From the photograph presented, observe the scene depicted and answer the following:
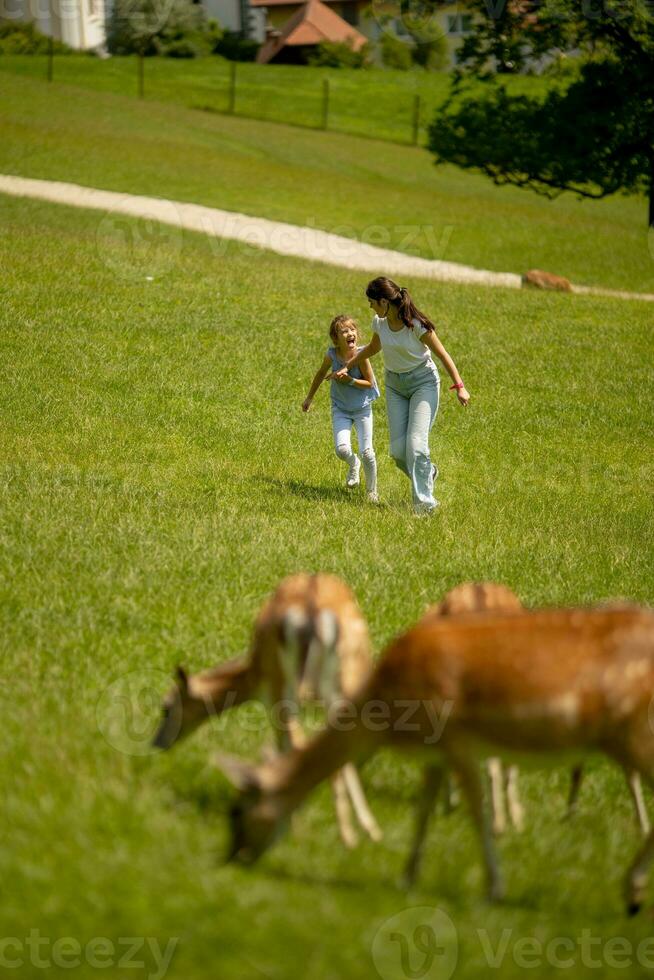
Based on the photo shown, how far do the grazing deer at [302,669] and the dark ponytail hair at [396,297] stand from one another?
237 inches

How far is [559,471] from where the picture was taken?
15141 millimetres

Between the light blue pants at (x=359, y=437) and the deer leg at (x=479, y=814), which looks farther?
the light blue pants at (x=359, y=437)

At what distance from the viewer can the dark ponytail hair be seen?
11.5 metres

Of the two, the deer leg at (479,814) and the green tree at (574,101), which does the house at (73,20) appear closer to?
the green tree at (574,101)

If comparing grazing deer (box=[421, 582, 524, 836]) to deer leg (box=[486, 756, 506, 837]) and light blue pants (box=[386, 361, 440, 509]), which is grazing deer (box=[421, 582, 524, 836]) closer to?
deer leg (box=[486, 756, 506, 837])

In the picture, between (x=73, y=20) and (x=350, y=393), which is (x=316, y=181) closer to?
(x=350, y=393)

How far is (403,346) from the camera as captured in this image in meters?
11.7

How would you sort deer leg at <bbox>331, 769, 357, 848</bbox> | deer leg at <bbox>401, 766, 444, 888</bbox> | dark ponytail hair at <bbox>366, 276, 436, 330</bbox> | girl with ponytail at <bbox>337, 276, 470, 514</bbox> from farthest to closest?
1. girl with ponytail at <bbox>337, 276, 470, 514</bbox>
2. dark ponytail hair at <bbox>366, 276, 436, 330</bbox>
3. deer leg at <bbox>331, 769, 357, 848</bbox>
4. deer leg at <bbox>401, 766, 444, 888</bbox>

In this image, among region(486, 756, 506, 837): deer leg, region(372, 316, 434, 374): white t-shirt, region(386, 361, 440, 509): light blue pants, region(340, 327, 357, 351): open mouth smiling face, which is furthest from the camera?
region(340, 327, 357, 351): open mouth smiling face

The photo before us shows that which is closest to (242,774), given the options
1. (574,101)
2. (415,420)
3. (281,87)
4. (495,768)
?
(495,768)

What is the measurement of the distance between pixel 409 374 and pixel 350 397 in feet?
3.40

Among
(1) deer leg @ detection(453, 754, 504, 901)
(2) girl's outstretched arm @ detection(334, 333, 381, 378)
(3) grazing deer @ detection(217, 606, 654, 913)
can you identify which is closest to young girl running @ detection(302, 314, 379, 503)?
(2) girl's outstretched arm @ detection(334, 333, 381, 378)

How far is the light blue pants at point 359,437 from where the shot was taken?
1278 cm

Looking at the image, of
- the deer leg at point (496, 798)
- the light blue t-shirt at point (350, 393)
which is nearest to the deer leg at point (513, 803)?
the deer leg at point (496, 798)
